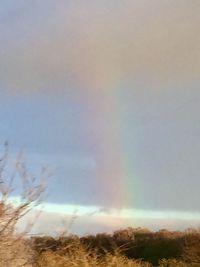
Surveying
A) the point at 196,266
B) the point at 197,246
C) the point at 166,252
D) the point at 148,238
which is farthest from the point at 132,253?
the point at 196,266

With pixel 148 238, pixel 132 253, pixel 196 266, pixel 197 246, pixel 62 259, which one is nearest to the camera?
pixel 62 259

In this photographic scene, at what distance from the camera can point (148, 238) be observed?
124ft

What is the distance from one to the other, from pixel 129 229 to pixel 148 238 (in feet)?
7.08

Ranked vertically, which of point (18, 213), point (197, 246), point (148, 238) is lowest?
point (18, 213)

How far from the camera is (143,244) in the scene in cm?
3509

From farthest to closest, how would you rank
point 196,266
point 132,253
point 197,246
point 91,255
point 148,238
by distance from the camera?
point 148,238 → point 132,253 → point 197,246 → point 196,266 → point 91,255

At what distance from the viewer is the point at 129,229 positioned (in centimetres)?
3956

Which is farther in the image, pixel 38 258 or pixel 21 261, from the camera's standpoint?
pixel 38 258

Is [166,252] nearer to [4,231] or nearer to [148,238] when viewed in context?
[148,238]

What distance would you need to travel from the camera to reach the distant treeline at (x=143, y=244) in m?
19.4

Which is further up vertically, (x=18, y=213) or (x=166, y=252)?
(x=166, y=252)

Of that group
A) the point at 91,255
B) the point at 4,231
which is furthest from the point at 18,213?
the point at 91,255

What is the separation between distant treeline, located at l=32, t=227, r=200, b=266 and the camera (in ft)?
63.6

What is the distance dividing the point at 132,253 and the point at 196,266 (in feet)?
35.9
